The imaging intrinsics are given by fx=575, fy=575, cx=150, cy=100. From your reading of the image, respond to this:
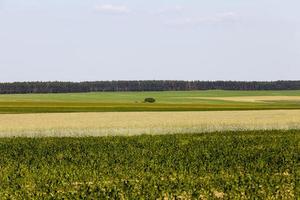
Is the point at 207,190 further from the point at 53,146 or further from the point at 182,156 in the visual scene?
the point at 53,146

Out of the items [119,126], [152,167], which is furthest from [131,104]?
[152,167]

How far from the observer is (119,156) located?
2994 cm

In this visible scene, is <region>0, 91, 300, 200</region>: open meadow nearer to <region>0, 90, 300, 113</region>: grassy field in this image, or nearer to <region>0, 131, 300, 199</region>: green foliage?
<region>0, 131, 300, 199</region>: green foliage

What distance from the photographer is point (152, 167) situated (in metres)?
26.0

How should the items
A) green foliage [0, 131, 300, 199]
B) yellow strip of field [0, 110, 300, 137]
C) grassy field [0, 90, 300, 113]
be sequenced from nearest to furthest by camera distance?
green foliage [0, 131, 300, 199] → yellow strip of field [0, 110, 300, 137] → grassy field [0, 90, 300, 113]

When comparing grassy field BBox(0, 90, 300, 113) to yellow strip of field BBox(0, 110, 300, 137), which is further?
grassy field BBox(0, 90, 300, 113)

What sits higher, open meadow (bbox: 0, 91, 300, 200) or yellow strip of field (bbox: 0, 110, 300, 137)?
open meadow (bbox: 0, 91, 300, 200)

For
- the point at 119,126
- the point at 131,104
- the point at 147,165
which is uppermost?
the point at 147,165

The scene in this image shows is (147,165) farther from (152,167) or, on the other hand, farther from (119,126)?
(119,126)

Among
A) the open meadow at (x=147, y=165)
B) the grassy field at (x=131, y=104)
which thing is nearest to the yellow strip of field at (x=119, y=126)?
the open meadow at (x=147, y=165)

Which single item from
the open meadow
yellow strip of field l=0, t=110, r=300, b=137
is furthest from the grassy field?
the open meadow

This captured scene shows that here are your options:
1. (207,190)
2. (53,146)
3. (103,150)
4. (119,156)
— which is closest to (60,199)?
(207,190)

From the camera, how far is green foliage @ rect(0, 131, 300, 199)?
1925 cm

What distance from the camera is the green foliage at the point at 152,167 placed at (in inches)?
758
